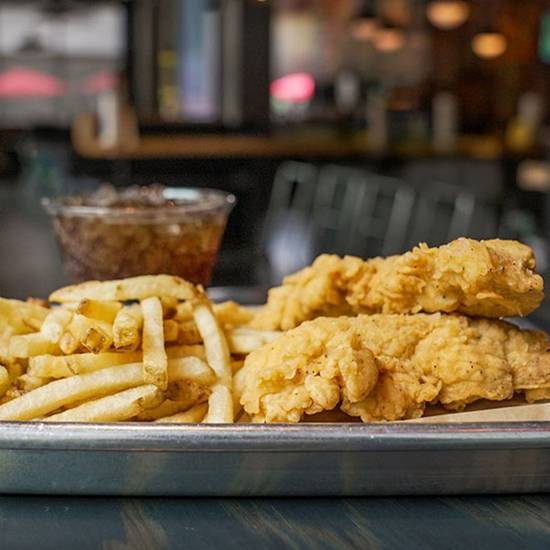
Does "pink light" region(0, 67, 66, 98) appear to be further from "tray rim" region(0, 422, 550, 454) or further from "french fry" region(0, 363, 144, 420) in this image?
"tray rim" region(0, 422, 550, 454)

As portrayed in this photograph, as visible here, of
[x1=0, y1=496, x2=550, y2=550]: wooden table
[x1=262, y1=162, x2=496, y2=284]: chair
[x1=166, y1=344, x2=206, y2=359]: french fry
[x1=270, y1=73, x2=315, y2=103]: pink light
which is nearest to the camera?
[x1=0, y1=496, x2=550, y2=550]: wooden table

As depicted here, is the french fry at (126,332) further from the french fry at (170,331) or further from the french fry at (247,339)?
the french fry at (247,339)

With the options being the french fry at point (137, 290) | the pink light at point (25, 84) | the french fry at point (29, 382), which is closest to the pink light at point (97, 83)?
the pink light at point (25, 84)

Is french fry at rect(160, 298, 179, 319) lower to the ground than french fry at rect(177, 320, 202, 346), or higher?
higher

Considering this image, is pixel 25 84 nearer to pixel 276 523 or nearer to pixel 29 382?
pixel 29 382

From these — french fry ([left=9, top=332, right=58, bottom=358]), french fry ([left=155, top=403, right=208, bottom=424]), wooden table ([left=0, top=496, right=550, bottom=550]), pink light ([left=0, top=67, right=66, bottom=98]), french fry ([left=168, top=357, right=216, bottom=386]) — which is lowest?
pink light ([left=0, top=67, right=66, bottom=98])

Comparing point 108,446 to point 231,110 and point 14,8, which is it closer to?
point 231,110

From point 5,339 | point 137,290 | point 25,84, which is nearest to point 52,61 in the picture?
point 25,84

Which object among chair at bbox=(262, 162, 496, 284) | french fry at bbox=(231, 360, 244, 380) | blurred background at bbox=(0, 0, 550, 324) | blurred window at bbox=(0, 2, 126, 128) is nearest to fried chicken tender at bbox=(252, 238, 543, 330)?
french fry at bbox=(231, 360, 244, 380)
